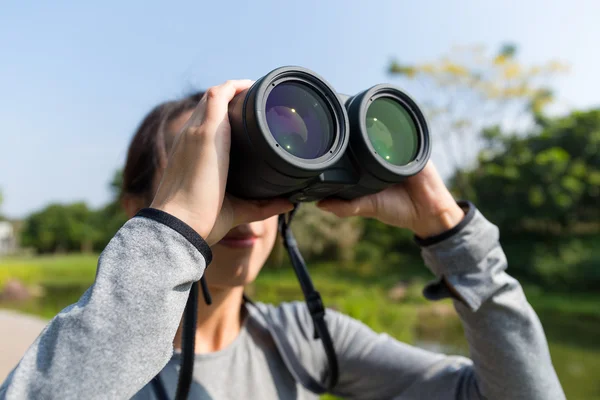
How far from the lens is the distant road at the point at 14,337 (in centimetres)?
409

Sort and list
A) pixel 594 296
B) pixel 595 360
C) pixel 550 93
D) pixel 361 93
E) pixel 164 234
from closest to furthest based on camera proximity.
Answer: pixel 164 234 < pixel 361 93 < pixel 595 360 < pixel 594 296 < pixel 550 93

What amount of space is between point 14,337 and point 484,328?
18.2 ft

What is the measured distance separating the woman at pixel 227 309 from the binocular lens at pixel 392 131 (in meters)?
0.10

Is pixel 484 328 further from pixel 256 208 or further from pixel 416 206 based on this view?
pixel 256 208

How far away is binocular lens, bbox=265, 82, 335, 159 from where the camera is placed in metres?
0.74

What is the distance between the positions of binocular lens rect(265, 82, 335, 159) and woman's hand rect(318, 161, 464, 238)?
19 centimetres

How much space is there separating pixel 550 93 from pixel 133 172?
14.1 m

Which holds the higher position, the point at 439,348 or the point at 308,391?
the point at 308,391

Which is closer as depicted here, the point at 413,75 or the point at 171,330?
the point at 171,330

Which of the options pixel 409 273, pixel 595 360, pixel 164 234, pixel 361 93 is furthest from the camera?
pixel 409 273

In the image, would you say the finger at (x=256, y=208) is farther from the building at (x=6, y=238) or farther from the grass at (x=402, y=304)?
the building at (x=6, y=238)

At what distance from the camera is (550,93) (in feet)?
41.9

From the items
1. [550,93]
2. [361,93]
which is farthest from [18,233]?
[361,93]

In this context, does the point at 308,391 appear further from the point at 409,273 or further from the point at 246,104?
the point at 409,273
